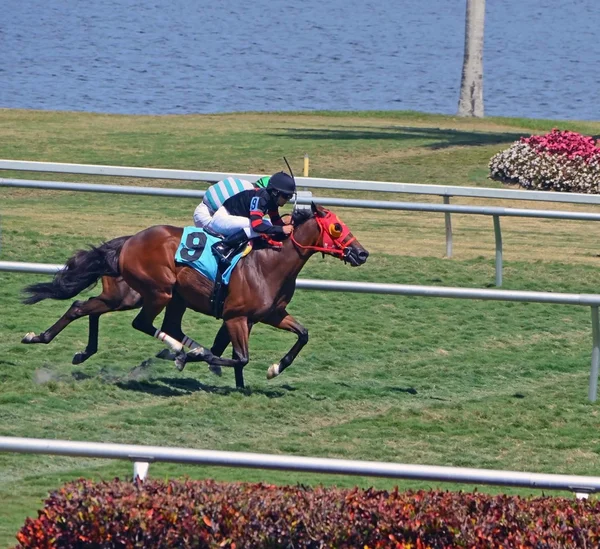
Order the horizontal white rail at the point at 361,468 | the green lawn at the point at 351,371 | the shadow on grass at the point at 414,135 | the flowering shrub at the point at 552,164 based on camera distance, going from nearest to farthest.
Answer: the horizontal white rail at the point at 361,468
the green lawn at the point at 351,371
the flowering shrub at the point at 552,164
the shadow on grass at the point at 414,135

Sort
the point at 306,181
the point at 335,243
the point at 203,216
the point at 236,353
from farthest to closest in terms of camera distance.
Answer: the point at 306,181
the point at 203,216
the point at 335,243
the point at 236,353

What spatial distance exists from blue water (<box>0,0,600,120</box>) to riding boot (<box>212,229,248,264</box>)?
2645 centimetres

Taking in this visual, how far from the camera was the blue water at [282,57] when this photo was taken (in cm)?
3978

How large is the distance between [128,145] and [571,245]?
9.22 m

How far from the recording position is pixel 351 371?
28.3 feet

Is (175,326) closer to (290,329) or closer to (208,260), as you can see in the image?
(208,260)

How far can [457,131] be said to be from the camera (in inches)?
1009

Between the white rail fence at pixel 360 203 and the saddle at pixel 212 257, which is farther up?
the saddle at pixel 212 257

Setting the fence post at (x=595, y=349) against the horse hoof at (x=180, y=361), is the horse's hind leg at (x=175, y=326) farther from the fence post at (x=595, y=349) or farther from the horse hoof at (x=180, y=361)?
the fence post at (x=595, y=349)

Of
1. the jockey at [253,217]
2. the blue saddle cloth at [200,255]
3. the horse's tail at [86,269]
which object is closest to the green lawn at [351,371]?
the horse's tail at [86,269]

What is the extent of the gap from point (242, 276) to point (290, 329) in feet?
1.62

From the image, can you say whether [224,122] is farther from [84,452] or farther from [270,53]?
[270,53]

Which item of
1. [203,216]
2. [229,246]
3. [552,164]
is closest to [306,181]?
[203,216]

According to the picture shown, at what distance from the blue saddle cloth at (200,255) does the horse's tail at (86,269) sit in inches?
17.9
